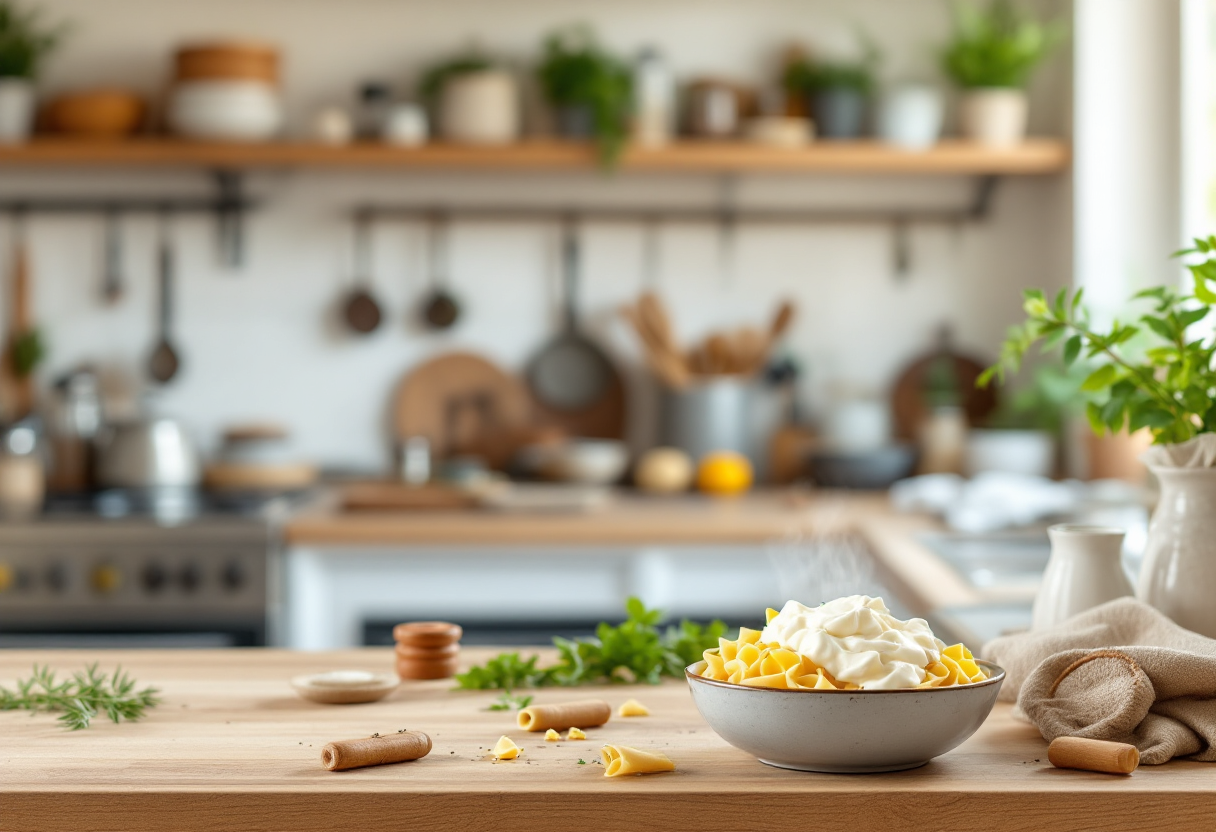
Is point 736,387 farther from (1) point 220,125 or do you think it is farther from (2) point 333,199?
(1) point 220,125

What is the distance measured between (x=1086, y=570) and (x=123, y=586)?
2.18 m

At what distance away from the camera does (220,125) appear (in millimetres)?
3438

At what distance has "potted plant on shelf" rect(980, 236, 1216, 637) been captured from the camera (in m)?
1.24

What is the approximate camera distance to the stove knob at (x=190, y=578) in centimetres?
285

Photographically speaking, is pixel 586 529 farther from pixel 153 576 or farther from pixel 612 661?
pixel 612 661

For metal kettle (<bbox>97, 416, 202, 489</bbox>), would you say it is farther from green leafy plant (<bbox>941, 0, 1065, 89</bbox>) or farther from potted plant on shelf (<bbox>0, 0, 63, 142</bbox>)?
green leafy plant (<bbox>941, 0, 1065, 89</bbox>)

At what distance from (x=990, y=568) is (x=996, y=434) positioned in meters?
1.01

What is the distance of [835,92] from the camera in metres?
3.50

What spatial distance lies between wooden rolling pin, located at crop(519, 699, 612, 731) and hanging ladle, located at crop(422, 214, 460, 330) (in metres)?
2.62

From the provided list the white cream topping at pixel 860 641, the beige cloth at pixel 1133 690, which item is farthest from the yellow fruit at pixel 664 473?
the white cream topping at pixel 860 641

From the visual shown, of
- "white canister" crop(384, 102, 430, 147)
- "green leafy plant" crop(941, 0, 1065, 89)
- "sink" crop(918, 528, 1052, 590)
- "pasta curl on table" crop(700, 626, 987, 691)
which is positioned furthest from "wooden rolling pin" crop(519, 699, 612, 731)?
"green leafy plant" crop(941, 0, 1065, 89)

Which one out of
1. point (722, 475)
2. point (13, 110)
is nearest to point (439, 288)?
point (722, 475)

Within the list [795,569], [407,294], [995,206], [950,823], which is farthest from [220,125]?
[950,823]

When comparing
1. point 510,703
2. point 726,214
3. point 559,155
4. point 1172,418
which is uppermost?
point 559,155
